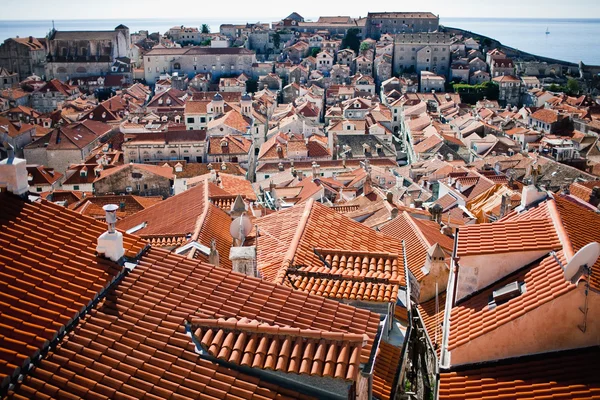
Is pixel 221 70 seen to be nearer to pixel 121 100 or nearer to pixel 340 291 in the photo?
pixel 121 100

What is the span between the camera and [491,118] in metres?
63.9

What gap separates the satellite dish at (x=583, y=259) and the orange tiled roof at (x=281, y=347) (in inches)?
125

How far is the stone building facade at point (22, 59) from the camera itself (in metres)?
102

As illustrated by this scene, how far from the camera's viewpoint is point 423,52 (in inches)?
3760

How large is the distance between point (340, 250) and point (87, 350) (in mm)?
5170

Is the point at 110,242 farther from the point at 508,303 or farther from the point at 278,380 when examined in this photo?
the point at 508,303

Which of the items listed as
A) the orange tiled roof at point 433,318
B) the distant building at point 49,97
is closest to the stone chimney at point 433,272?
the orange tiled roof at point 433,318

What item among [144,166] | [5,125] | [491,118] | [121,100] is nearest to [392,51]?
[491,118]

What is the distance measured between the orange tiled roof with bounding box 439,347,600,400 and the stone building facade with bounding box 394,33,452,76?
90810 millimetres

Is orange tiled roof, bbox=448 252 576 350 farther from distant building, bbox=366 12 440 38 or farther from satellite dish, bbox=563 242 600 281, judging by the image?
distant building, bbox=366 12 440 38

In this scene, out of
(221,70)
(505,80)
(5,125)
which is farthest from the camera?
(221,70)

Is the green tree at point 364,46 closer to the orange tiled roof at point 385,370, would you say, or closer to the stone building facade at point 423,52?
the stone building facade at point 423,52

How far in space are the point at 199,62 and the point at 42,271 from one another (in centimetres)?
8873

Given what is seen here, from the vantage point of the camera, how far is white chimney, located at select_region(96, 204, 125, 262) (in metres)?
7.03
